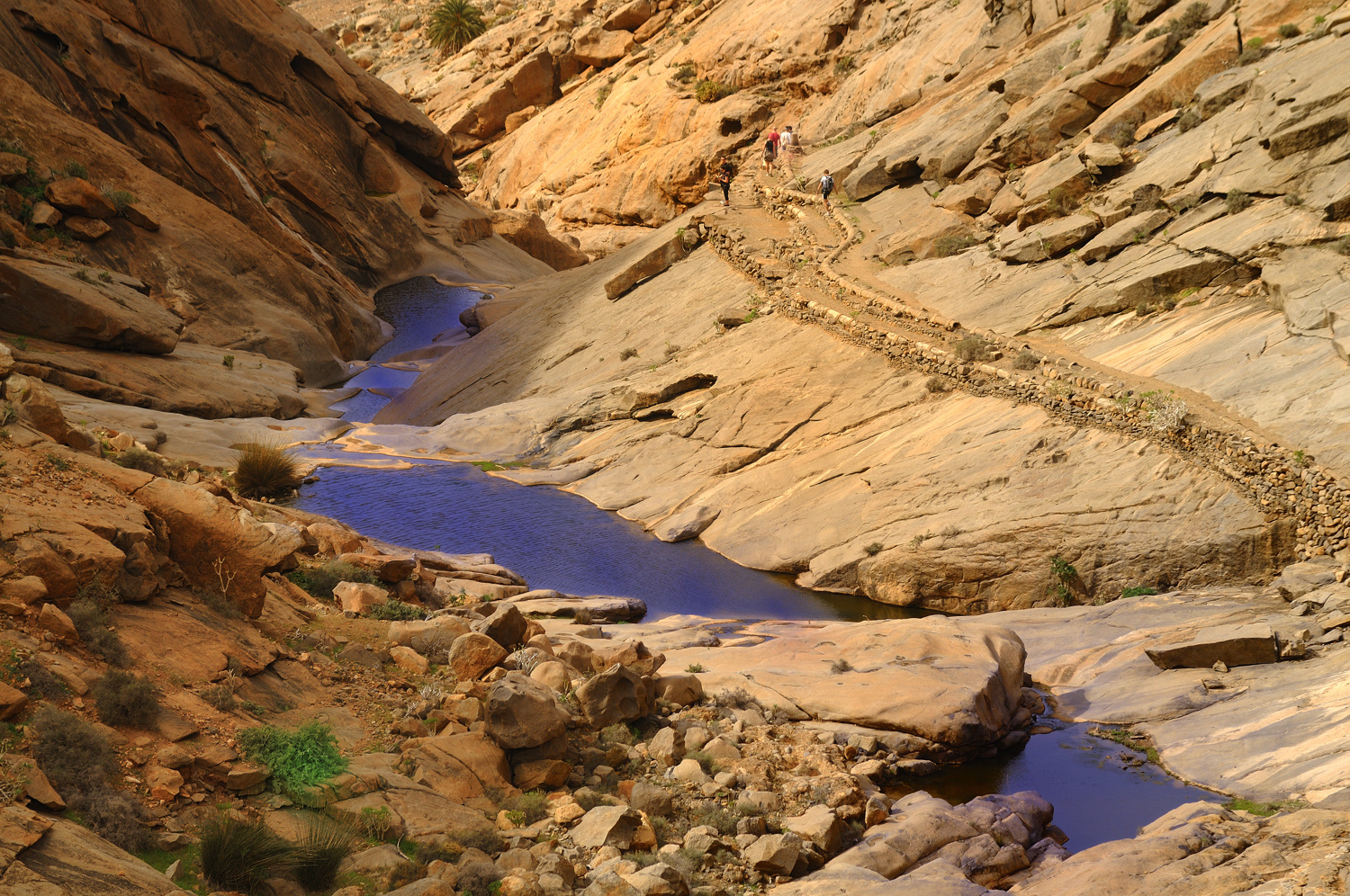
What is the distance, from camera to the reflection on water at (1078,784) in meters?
11.4

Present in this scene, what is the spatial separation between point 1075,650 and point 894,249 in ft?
61.6

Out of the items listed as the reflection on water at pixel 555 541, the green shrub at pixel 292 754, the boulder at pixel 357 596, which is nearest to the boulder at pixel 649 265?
the reflection on water at pixel 555 541

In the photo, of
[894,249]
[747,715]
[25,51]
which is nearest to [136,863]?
[747,715]

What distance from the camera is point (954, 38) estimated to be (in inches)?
1650

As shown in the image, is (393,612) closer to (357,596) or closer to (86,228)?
(357,596)

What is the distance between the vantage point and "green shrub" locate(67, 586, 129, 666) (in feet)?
29.0

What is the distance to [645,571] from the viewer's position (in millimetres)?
21844

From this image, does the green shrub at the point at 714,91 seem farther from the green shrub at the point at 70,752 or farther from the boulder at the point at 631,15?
the green shrub at the point at 70,752

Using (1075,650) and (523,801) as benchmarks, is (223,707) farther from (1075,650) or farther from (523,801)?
(1075,650)

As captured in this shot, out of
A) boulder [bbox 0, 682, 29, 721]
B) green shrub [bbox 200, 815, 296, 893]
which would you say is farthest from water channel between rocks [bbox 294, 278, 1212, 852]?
boulder [bbox 0, 682, 29, 721]

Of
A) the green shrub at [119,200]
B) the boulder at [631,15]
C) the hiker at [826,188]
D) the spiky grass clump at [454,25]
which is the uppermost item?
the spiky grass clump at [454,25]

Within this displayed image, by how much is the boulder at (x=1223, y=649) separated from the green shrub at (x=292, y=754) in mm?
11627

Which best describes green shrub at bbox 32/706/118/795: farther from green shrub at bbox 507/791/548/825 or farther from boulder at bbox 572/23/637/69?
boulder at bbox 572/23/637/69

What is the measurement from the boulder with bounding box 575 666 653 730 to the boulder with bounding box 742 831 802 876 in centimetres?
266
